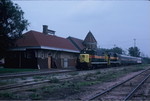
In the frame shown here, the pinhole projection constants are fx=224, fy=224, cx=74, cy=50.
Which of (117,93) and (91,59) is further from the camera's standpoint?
(91,59)

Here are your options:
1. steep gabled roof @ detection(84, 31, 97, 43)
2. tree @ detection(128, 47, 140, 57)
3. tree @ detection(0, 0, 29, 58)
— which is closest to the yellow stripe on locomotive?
tree @ detection(0, 0, 29, 58)

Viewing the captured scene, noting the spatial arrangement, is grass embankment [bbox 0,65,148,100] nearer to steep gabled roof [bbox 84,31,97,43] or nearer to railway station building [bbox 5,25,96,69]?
railway station building [bbox 5,25,96,69]

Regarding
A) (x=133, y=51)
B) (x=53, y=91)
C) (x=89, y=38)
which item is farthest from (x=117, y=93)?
(x=133, y=51)

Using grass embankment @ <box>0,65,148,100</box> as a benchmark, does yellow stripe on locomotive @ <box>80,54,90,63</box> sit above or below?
above

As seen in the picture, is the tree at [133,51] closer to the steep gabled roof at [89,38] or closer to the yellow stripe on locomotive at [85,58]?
the steep gabled roof at [89,38]

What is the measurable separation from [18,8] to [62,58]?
1592 cm

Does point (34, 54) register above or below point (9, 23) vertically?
below

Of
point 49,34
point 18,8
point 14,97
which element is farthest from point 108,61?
point 14,97

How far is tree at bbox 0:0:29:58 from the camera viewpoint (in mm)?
28281

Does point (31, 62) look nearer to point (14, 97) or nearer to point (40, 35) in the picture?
point (40, 35)

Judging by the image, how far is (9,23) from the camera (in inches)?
1155

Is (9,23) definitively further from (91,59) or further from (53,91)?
(53,91)

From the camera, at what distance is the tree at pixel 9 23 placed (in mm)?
28281

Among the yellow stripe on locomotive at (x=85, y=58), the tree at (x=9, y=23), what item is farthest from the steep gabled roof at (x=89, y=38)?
the tree at (x=9, y=23)
